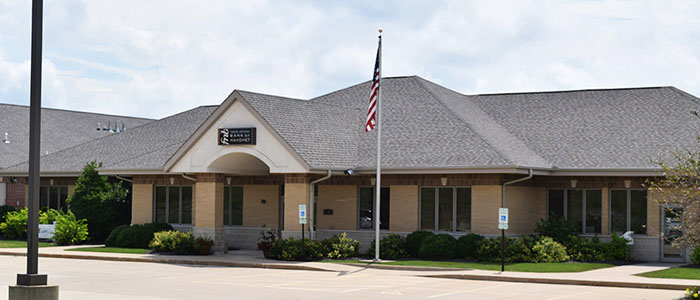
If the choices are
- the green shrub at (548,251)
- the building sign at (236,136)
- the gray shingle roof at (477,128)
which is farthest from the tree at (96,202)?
the green shrub at (548,251)

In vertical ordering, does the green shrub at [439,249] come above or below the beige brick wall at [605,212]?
below

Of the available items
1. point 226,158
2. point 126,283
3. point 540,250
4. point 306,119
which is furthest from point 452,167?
point 126,283

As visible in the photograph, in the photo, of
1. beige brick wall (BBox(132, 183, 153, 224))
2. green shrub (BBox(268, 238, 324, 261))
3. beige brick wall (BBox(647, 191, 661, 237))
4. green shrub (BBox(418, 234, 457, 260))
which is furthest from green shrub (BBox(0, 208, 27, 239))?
beige brick wall (BBox(647, 191, 661, 237))

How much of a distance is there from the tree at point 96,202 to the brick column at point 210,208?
23.8 ft

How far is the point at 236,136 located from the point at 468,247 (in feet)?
29.2

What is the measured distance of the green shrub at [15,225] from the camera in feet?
138

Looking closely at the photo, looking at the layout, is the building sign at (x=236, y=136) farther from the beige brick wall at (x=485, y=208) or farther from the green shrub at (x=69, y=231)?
the green shrub at (x=69, y=231)

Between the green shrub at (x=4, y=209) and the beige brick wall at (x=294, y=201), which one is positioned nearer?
the beige brick wall at (x=294, y=201)

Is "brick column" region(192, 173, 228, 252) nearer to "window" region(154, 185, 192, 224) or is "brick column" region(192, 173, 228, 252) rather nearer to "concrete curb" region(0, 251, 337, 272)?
"concrete curb" region(0, 251, 337, 272)

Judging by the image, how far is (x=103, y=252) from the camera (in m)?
34.5

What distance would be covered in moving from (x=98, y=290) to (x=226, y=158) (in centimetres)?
1272

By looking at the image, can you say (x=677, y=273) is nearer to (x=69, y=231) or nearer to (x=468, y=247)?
(x=468, y=247)

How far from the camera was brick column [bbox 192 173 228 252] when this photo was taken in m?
33.8

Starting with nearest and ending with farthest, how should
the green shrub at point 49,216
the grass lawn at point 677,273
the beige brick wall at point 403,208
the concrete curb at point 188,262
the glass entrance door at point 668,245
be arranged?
the grass lawn at point 677,273 → the concrete curb at point 188,262 → the glass entrance door at point 668,245 → the beige brick wall at point 403,208 → the green shrub at point 49,216
